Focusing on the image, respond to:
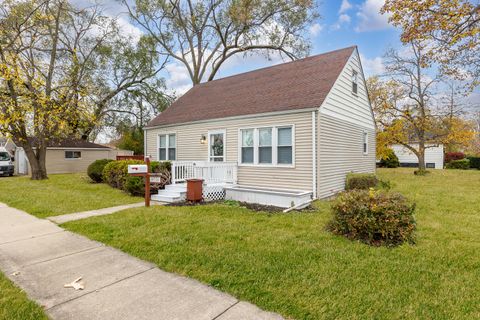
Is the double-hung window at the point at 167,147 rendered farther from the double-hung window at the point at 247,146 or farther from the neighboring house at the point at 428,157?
the neighboring house at the point at 428,157

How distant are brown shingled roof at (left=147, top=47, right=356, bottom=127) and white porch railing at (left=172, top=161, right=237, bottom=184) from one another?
240 cm

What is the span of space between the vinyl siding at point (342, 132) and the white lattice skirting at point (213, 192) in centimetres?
342

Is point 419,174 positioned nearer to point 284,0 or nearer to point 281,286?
point 284,0

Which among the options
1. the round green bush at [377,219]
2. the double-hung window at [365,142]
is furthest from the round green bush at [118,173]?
the double-hung window at [365,142]

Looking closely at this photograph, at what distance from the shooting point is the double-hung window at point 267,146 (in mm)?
9609

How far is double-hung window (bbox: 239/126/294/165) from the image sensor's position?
9.61m

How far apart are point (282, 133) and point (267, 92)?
8.71 feet

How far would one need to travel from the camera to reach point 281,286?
10.3 feet

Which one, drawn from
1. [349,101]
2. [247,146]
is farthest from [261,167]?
[349,101]

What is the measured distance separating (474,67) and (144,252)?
13.8 metres

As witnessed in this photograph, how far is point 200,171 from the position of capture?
9844 mm

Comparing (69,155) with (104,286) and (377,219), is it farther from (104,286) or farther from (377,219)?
(377,219)

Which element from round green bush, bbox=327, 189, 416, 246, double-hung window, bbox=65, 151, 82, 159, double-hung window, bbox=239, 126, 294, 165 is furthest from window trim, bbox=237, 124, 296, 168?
double-hung window, bbox=65, 151, 82, 159

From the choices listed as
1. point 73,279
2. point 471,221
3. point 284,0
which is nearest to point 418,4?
point 471,221
